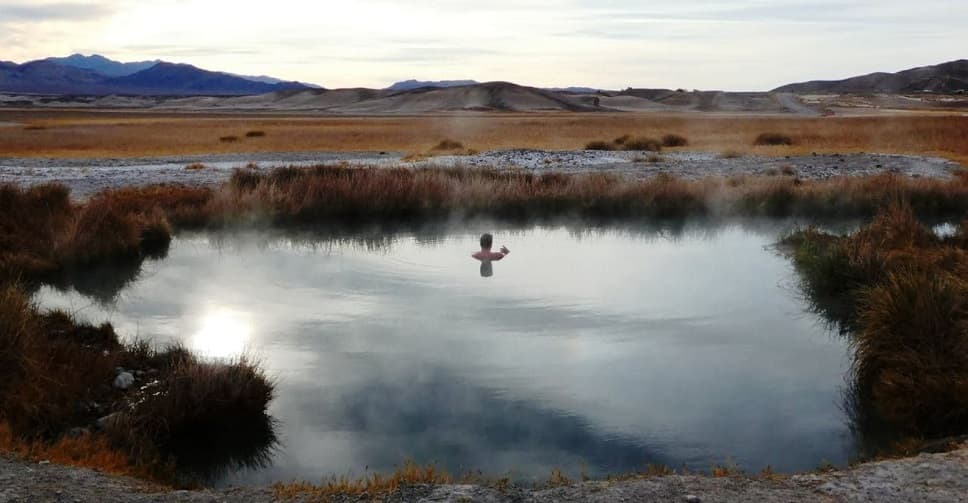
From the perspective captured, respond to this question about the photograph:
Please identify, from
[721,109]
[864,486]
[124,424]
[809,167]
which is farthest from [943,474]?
[721,109]

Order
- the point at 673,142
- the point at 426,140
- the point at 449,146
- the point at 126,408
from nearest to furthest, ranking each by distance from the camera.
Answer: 1. the point at 126,408
2. the point at 449,146
3. the point at 673,142
4. the point at 426,140

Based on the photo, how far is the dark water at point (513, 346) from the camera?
7266 mm

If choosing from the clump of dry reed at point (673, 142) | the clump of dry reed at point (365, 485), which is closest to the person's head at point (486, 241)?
the clump of dry reed at point (365, 485)

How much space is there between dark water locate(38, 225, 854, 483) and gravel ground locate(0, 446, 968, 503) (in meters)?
1.01

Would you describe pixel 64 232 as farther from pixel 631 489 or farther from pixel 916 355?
pixel 916 355

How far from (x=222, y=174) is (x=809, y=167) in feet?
59.5

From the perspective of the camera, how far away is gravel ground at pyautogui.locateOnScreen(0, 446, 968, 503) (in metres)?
5.43

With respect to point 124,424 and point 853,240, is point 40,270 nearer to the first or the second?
point 124,424

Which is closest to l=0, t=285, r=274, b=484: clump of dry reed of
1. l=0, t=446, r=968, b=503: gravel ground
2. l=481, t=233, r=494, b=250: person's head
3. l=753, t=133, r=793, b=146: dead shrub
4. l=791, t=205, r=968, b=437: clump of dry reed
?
l=0, t=446, r=968, b=503: gravel ground

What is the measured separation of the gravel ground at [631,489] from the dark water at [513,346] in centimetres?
101

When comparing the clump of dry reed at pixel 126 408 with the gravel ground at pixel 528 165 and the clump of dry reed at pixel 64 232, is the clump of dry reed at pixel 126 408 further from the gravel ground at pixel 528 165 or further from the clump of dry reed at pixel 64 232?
the gravel ground at pixel 528 165

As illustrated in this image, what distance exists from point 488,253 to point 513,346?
17.1ft

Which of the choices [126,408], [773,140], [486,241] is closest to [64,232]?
[486,241]

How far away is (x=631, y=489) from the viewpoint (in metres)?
5.59
